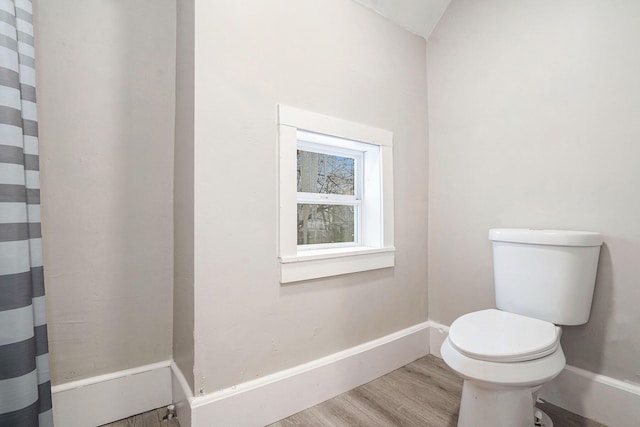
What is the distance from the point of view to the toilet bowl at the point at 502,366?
1044 millimetres

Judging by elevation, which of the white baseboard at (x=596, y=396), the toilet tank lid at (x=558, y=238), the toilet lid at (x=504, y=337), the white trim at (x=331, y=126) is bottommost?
the white baseboard at (x=596, y=396)

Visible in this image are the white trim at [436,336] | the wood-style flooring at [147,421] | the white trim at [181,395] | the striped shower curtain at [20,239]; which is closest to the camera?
the striped shower curtain at [20,239]

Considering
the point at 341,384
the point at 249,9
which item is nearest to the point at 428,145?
the point at 249,9

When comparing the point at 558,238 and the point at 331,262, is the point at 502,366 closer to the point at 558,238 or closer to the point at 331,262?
the point at 558,238

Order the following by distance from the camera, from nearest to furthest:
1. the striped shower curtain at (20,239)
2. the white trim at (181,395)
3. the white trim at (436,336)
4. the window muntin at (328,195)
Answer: the striped shower curtain at (20,239) → the white trim at (181,395) → the window muntin at (328,195) → the white trim at (436,336)

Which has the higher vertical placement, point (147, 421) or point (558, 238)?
point (558, 238)

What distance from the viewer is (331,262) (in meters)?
1.56

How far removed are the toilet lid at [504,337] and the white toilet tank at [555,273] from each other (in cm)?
10

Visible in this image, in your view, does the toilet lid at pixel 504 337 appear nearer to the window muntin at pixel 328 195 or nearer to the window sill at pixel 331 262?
the window sill at pixel 331 262

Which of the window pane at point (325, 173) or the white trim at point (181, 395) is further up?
the window pane at point (325, 173)

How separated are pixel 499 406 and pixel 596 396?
2.18 ft

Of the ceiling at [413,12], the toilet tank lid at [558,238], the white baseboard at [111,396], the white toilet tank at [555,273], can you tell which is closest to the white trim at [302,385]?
the white baseboard at [111,396]

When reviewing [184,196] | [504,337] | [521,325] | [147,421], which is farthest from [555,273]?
[147,421]

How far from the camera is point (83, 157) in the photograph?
1311 millimetres
